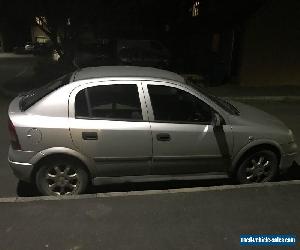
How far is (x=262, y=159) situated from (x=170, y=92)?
5.16 feet

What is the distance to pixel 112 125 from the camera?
15.3 ft

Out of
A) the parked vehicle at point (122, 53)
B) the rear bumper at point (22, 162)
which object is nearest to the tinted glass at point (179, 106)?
the rear bumper at point (22, 162)

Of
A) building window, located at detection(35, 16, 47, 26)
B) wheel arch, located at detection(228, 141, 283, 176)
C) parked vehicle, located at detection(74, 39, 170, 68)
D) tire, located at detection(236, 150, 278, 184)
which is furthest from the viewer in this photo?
parked vehicle, located at detection(74, 39, 170, 68)

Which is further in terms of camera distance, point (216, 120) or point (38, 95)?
point (38, 95)

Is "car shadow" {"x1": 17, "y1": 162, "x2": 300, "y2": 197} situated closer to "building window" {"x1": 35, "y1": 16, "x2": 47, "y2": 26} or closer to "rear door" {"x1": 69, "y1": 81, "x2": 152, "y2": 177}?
"rear door" {"x1": 69, "y1": 81, "x2": 152, "y2": 177}

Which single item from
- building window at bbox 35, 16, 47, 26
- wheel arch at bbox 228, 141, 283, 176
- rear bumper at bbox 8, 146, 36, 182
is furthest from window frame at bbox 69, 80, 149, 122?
building window at bbox 35, 16, 47, 26

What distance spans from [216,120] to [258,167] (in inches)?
39.6

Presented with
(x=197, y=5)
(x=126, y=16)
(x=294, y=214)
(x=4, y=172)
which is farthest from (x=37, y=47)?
(x=294, y=214)

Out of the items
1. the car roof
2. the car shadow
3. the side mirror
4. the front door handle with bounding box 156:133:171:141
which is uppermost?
the car roof

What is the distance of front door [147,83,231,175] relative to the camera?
4805 mm

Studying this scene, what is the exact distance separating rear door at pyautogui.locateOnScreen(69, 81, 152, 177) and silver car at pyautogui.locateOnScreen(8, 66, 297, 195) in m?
0.01

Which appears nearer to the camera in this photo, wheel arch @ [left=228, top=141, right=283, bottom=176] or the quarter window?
the quarter window

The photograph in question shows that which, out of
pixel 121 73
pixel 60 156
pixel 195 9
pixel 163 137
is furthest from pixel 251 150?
pixel 195 9

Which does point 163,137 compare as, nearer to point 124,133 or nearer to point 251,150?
point 124,133
